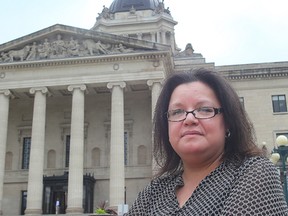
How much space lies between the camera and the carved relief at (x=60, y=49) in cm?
3775

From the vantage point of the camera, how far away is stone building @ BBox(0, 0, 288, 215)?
3578 centimetres

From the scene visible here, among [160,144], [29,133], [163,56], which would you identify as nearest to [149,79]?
[163,56]

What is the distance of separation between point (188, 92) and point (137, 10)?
7132 centimetres

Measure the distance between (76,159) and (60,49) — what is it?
9.87 meters

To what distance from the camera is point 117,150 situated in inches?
1375

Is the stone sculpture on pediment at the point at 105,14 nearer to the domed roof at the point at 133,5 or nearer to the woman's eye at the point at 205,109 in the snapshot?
the domed roof at the point at 133,5

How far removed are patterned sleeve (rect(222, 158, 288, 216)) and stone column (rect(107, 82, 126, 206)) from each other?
3247cm

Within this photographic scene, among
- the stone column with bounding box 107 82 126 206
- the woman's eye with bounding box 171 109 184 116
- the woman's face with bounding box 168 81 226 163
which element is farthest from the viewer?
the stone column with bounding box 107 82 126 206

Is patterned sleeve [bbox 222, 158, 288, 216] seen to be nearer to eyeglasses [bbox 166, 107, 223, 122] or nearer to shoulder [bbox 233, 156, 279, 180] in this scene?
shoulder [bbox 233, 156, 279, 180]

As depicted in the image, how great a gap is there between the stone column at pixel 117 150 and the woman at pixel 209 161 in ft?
104

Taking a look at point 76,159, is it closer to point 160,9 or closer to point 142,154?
point 142,154

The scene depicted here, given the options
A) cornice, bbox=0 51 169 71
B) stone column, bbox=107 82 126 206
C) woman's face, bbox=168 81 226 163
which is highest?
cornice, bbox=0 51 169 71

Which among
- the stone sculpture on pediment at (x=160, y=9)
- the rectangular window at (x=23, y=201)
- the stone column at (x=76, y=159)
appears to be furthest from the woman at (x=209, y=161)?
the stone sculpture on pediment at (x=160, y=9)

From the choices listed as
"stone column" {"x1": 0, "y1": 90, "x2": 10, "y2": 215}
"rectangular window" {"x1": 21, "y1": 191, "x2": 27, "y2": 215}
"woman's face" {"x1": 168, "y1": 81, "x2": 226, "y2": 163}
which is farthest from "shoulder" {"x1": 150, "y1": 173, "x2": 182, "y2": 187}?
"rectangular window" {"x1": 21, "y1": 191, "x2": 27, "y2": 215}
